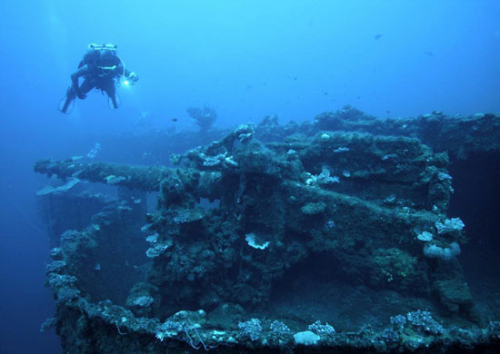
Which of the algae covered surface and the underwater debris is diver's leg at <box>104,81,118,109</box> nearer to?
the underwater debris

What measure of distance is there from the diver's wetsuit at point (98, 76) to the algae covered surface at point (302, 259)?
5.35 metres

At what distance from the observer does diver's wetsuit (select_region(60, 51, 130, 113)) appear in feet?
36.6

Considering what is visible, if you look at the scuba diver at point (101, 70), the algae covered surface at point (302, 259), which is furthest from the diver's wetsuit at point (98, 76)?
the algae covered surface at point (302, 259)

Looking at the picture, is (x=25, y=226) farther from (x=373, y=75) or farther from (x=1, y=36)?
(x=1, y=36)

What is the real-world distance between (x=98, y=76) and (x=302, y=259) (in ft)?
36.1

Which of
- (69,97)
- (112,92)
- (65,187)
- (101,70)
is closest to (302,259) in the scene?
(101,70)

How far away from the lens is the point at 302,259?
6.48 meters

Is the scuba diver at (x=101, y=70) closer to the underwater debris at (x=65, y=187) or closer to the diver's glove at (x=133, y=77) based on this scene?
the diver's glove at (x=133, y=77)

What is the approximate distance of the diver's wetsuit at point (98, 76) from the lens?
1116cm

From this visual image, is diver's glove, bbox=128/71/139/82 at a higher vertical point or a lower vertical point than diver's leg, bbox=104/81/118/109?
higher

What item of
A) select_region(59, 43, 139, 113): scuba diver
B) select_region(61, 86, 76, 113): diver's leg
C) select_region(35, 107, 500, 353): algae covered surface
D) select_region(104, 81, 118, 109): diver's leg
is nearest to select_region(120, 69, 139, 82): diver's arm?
select_region(59, 43, 139, 113): scuba diver

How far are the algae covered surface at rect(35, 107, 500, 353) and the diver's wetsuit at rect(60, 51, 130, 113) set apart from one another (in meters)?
5.35

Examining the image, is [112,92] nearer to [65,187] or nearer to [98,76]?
[98,76]

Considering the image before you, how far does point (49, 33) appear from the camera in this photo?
7293 inches
